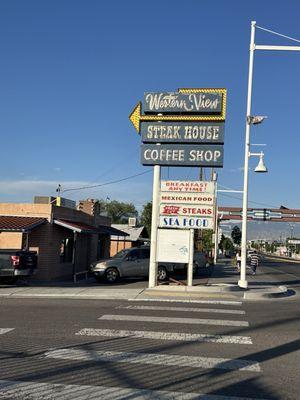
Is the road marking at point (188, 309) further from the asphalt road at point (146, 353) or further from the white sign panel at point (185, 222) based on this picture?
the white sign panel at point (185, 222)

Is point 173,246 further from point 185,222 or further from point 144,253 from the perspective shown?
point 144,253

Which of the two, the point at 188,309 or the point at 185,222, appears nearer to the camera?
the point at 188,309

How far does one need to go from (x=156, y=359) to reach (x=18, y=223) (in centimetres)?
1449

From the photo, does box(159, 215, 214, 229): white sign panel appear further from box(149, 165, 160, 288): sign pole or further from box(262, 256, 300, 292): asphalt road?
box(262, 256, 300, 292): asphalt road

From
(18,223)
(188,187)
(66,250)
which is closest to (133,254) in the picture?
(66,250)

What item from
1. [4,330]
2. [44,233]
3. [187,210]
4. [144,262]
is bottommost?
[4,330]

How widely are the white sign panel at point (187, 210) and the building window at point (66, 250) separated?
24.1 ft

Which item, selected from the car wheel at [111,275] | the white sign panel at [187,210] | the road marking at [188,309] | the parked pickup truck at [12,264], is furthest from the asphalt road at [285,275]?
the parked pickup truck at [12,264]

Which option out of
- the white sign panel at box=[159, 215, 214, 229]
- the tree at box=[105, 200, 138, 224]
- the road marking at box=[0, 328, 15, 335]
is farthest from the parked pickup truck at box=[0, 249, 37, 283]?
the tree at box=[105, 200, 138, 224]

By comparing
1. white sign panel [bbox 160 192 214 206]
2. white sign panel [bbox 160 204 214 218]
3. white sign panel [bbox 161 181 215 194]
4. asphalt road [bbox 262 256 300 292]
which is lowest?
asphalt road [bbox 262 256 300 292]

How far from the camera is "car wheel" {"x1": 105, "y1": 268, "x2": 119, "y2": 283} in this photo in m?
22.9

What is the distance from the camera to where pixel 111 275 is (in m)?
23.0

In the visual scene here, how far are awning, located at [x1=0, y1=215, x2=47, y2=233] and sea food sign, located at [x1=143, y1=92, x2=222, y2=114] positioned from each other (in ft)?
20.7

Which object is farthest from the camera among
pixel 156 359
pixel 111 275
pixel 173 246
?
pixel 111 275
